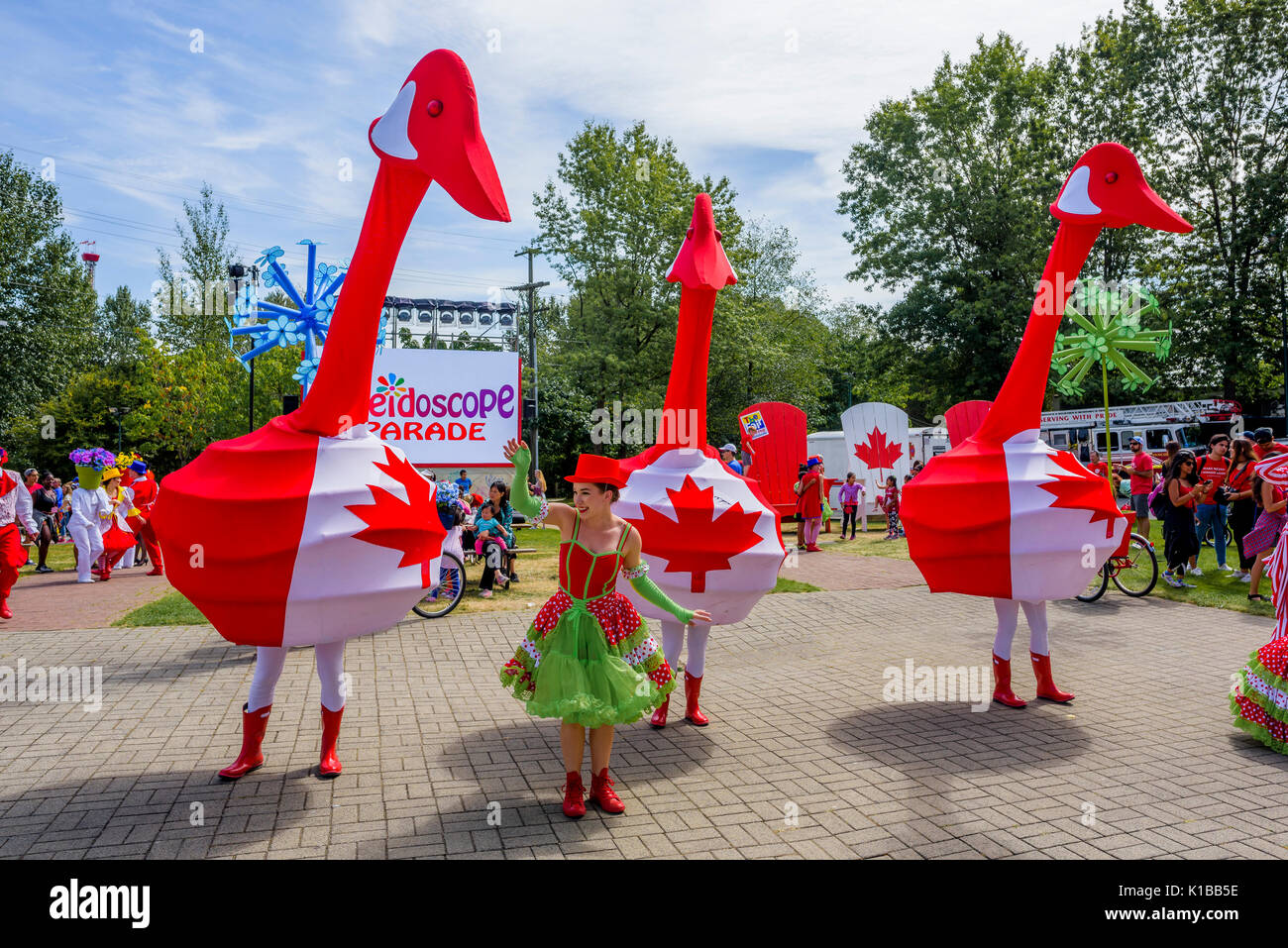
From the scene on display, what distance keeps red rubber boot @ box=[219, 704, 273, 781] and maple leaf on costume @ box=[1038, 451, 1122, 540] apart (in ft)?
15.0

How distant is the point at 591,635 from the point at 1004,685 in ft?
10.9

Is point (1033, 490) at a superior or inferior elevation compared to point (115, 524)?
superior

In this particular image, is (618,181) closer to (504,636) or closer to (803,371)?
(803,371)

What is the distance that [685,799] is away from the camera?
426cm

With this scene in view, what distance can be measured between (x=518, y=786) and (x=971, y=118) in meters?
25.5

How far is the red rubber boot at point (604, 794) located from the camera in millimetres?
4047

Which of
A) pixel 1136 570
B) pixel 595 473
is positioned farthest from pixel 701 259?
pixel 1136 570

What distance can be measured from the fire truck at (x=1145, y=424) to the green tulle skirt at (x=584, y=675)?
2200 cm

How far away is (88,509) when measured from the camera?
1237 centimetres

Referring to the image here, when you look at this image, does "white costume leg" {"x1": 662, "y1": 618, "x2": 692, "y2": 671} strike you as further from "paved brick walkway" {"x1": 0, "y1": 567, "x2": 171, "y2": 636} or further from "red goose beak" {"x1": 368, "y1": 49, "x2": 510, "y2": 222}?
"paved brick walkway" {"x1": 0, "y1": 567, "x2": 171, "y2": 636}

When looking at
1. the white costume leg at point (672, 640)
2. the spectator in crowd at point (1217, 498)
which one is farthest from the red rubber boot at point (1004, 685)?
the spectator in crowd at point (1217, 498)

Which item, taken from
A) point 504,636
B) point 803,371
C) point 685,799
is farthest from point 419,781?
point 803,371

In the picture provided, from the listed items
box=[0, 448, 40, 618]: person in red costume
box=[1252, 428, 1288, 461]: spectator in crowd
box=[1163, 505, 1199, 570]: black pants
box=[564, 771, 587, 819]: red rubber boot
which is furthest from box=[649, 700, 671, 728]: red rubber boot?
box=[1163, 505, 1199, 570]: black pants

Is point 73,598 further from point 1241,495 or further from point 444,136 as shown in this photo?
point 1241,495
